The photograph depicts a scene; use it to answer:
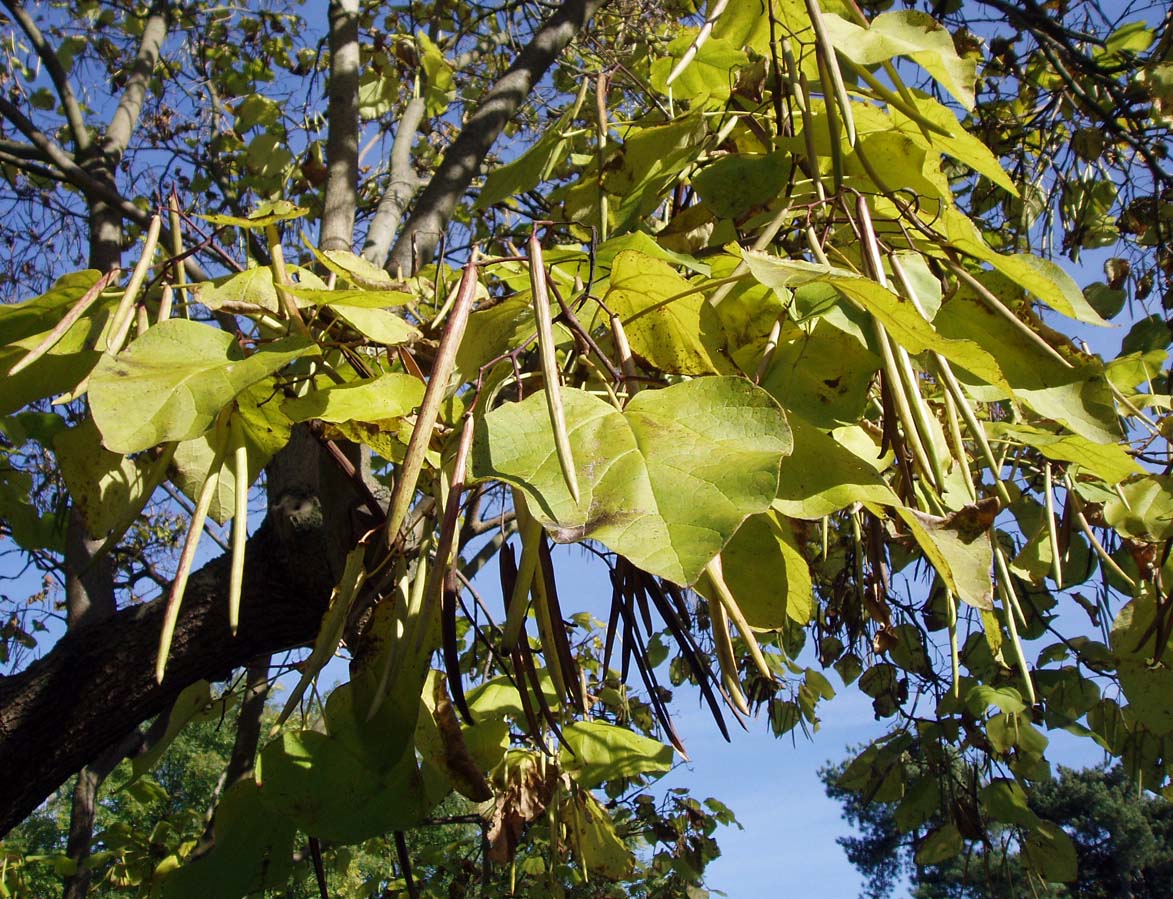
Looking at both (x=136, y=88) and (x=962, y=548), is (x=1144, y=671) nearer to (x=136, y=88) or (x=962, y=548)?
(x=962, y=548)

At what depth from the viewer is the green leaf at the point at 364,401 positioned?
503mm

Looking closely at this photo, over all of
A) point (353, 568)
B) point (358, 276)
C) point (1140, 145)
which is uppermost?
point (1140, 145)

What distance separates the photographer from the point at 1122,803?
13.9 m

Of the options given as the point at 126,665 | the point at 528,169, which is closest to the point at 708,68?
the point at 528,169

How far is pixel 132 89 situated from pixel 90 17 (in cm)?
104

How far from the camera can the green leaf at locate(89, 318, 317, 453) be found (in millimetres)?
A: 437

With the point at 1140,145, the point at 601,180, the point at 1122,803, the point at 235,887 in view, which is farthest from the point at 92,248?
the point at 1122,803

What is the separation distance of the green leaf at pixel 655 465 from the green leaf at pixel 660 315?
0.47 ft

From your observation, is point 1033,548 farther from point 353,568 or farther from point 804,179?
point 353,568

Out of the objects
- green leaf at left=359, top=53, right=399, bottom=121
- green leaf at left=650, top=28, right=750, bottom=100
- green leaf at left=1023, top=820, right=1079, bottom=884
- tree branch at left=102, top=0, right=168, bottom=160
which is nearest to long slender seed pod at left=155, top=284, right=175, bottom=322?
green leaf at left=650, top=28, right=750, bottom=100

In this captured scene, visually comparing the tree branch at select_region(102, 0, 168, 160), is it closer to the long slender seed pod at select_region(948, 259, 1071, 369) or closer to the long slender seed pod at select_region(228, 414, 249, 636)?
the long slender seed pod at select_region(228, 414, 249, 636)

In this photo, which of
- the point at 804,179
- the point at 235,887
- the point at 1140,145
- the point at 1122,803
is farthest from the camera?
the point at 1122,803

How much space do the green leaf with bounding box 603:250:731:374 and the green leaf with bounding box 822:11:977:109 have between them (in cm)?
17

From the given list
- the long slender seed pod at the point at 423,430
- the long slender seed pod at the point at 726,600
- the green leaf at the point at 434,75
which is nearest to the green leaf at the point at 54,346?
the long slender seed pod at the point at 423,430
